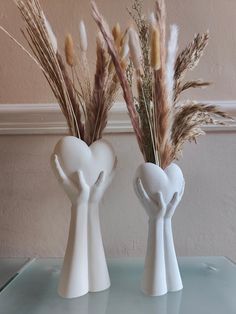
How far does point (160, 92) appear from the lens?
1.65 feet

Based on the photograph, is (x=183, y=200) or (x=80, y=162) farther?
(x=183, y=200)

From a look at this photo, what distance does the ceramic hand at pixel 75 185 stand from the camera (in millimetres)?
518

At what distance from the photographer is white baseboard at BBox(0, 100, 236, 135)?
0.75m

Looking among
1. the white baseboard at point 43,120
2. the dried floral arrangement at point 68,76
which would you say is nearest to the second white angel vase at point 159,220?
the dried floral arrangement at point 68,76

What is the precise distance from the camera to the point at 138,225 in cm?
74

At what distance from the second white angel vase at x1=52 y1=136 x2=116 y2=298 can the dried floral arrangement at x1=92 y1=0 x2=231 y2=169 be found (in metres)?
0.09

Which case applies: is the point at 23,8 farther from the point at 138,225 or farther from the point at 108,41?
the point at 138,225

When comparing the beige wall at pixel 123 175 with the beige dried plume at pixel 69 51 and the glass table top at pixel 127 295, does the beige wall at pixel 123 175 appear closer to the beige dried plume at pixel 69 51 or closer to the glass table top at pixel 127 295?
the glass table top at pixel 127 295

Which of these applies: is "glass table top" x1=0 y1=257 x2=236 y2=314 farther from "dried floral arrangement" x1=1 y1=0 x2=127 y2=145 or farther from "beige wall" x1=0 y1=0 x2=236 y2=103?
"beige wall" x1=0 y1=0 x2=236 y2=103

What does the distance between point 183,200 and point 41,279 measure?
0.37 meters

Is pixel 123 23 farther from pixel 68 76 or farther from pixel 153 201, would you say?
pixel 153 201

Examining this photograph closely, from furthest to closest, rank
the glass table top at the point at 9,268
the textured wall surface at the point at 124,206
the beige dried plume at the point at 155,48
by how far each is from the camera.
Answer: the textured wall surface at the point at 124,206 < the glass table top at the point at 9,268 < the beige dried plume at the point at 155,48

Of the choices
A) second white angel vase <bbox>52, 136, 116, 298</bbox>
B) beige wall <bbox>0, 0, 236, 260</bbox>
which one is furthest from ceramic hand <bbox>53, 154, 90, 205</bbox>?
beige wall <bbox>0, 0, 236, 260</bbox>

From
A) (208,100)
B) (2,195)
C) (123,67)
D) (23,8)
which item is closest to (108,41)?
(123,67)
